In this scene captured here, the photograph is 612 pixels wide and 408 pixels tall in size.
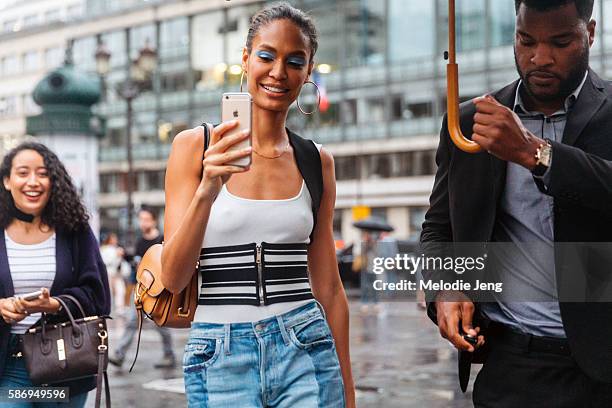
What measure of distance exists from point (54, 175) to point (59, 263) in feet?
1.68

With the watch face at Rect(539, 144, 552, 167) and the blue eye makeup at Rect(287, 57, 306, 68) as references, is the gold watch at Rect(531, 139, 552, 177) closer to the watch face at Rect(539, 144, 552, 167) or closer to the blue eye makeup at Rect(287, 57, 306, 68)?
the watch face at Rect(539, 144, 552, 167)

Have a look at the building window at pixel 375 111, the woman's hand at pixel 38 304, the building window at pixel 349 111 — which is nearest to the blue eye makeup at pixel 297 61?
the woman's hand at pixel 38 304

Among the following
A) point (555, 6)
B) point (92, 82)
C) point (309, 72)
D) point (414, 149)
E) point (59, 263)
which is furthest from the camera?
point (414, 149)

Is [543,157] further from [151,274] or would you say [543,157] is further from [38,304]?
[38,304]

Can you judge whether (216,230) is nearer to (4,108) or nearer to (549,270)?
Answer: (549,270)

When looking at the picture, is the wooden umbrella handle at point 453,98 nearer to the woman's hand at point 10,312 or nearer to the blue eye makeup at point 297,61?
the blue eye makeup at point 297,61

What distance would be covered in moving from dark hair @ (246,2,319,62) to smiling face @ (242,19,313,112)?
0.02m

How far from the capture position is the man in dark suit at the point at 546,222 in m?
2.68

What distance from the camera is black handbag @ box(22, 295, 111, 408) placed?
430cm

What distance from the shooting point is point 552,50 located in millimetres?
2709

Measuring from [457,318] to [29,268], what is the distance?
2451 mm

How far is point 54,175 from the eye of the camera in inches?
190

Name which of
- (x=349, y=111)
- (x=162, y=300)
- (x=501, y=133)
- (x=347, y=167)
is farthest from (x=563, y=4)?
(x=347, y=167)

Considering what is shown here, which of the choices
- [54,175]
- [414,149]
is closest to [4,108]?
[414,149]
